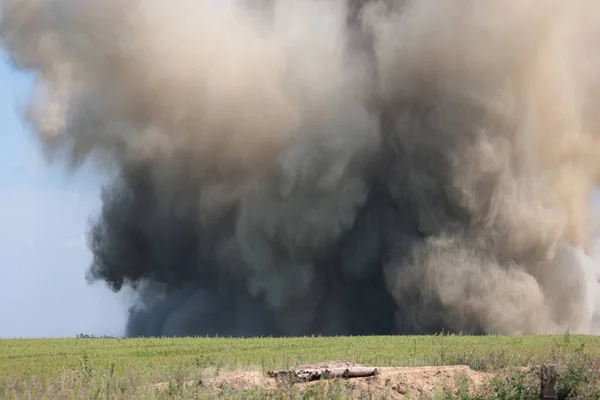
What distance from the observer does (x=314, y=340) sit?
4525cm

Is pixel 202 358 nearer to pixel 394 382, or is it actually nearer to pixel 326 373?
pixel 394 382

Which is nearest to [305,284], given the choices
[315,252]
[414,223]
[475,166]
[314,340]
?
[315,252]

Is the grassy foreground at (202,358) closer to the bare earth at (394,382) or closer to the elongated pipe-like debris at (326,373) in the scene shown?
the bare earth at (394,382)

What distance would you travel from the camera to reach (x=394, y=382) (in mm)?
23297

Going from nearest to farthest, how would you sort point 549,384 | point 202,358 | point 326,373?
1. point 549,384
2. point 326,373
3. point 202,358

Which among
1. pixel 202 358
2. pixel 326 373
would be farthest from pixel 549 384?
pixel 202 358

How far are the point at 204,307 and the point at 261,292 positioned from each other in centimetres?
767

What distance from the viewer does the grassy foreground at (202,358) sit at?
66.8ft

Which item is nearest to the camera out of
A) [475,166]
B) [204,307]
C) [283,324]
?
[475,166]

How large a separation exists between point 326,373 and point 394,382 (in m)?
2.12

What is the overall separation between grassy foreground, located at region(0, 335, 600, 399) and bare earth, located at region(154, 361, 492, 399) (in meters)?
0.73

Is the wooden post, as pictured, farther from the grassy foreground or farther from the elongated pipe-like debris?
the elongated pipe-like debris

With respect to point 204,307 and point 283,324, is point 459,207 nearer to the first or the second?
point 283,324

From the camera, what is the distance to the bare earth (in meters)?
22.1
